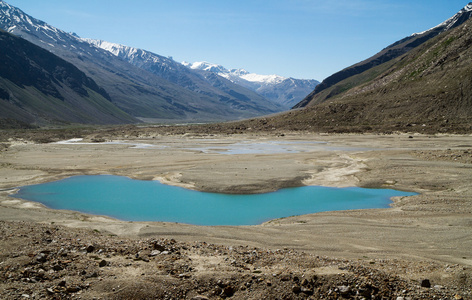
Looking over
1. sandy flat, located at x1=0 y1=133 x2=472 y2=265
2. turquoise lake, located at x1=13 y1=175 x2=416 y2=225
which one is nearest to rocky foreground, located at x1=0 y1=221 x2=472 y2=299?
sandy flat, located at x1=0 y1=133 x2=472 y2=265

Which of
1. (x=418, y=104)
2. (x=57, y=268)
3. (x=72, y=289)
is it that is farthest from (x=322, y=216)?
(x=418, y=104)

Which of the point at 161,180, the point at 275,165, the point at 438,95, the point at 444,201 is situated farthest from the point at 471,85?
the point at 161,180

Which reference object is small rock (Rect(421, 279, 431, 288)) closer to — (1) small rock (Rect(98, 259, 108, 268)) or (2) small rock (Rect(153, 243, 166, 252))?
(2) small rock (Rect(153, 243, 166, 252))

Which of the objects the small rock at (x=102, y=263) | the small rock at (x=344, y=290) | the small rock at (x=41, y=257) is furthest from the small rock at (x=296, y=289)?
the small rock at (x=41, y=257)

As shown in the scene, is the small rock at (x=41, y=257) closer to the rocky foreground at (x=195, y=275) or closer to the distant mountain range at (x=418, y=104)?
the rocky foreground at (x=195, y=275)

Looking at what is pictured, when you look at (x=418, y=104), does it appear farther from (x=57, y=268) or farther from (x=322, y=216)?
(x=57, y=268)
